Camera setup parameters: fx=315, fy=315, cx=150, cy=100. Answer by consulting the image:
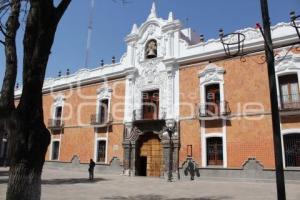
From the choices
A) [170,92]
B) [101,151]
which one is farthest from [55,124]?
[170,92]

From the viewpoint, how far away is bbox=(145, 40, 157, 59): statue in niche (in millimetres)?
22281

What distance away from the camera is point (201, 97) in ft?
63.2

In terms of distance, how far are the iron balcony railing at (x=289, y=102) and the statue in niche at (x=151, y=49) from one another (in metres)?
9.19

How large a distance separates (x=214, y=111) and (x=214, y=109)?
0.41ft

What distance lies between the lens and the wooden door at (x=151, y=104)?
21.5 meters

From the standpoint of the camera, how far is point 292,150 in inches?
627

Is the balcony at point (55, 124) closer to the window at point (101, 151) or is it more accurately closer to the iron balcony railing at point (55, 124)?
the iron balcony railing at point (55, 124)

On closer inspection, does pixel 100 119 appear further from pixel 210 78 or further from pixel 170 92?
pixel 210 78

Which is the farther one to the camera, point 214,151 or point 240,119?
point 214,151

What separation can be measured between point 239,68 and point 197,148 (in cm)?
528

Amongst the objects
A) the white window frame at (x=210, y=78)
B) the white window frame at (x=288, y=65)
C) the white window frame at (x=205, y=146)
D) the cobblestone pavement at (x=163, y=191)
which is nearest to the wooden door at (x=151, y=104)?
the white window frame at (x=210, y=78)

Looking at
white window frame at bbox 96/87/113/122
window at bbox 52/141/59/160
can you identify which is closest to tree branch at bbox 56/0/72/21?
white window frame at bbox 96/87/113/122

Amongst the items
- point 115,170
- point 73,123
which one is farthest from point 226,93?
point 73,123

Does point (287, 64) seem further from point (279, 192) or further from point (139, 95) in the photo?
point (279, 192)
